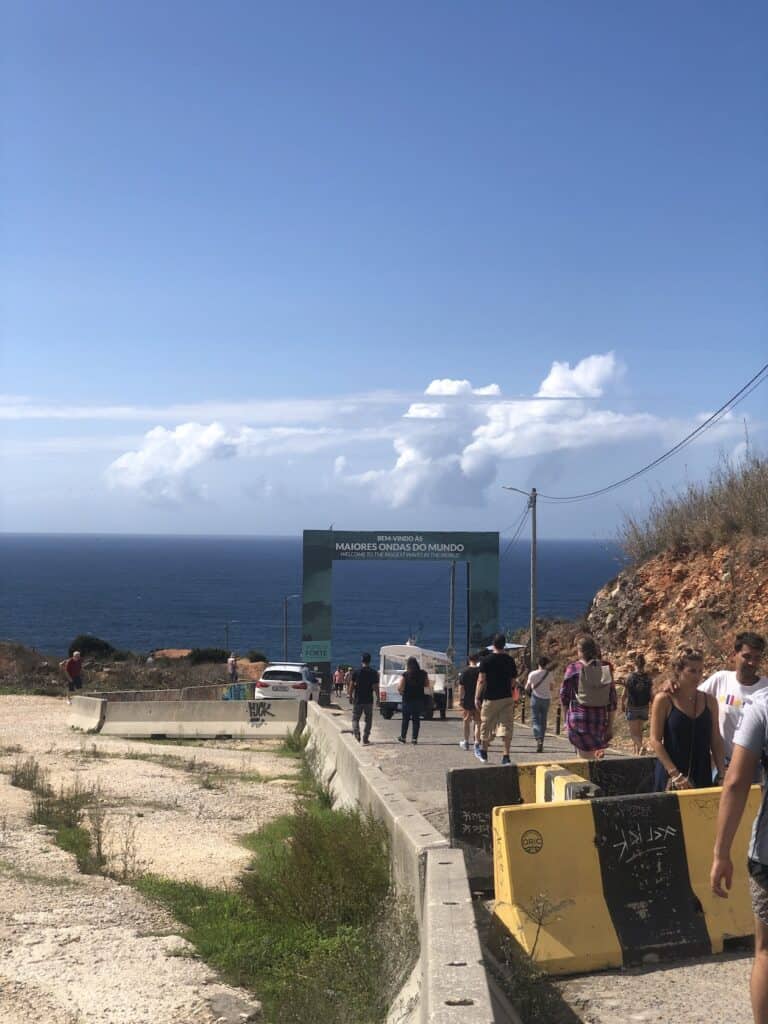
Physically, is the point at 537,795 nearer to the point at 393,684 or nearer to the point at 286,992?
the point at 286,992

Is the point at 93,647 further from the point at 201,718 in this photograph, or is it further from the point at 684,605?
the point at 684,605

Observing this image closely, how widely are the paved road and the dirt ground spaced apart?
1.55 m

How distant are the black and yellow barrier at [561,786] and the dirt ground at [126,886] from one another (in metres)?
2.27

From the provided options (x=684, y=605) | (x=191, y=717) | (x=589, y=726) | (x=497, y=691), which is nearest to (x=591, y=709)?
(x=589, y=726)

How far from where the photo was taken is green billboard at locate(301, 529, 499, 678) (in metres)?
38.6

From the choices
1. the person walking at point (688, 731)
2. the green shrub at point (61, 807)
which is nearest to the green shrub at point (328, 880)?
the person walking at point (688, 731)

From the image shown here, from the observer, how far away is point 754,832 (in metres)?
4.62

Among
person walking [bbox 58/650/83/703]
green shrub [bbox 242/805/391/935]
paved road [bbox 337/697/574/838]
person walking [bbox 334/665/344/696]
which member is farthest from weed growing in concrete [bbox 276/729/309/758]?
person walking [bbox 334/665/344/696]

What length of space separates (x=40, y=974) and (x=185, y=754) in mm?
13428

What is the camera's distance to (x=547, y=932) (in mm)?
6316

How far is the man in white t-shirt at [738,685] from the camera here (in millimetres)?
8078

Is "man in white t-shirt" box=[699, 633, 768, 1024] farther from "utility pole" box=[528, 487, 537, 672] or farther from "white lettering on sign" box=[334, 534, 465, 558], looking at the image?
"white lettering on sign" box=[334, 534, 465, 558]

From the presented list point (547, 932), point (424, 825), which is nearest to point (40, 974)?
point (424, 825)

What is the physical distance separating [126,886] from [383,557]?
2925 centimetres
